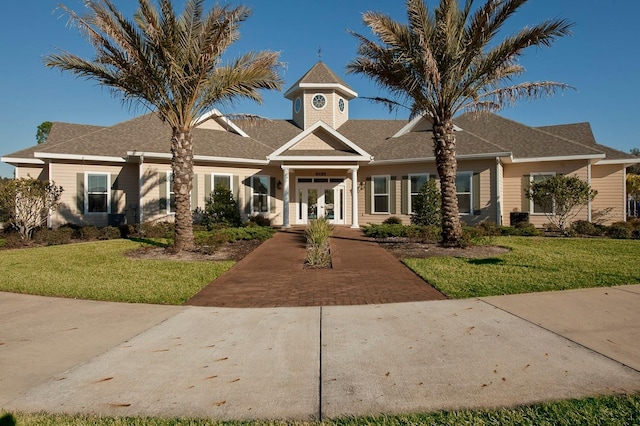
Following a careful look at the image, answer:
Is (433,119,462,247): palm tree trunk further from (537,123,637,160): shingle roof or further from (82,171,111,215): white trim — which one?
(82,171,111,215): white trim

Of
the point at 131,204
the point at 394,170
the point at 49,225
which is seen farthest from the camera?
the point at 394,170

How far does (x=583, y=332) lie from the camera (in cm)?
475

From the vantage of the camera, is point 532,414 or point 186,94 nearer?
point 532,414

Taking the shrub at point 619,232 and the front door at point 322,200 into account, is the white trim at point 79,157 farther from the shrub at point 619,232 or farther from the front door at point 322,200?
the shrub at point 619,232

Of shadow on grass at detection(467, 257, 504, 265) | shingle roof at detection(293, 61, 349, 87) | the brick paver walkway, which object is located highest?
shingle roof at detection(293, 61, 349, 87)

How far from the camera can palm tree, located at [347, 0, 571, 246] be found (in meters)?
11.2

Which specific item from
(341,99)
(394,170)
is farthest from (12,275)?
(341,99)

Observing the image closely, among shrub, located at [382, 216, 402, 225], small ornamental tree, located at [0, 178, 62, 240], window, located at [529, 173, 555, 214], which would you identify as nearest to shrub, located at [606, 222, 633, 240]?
window, located at [529, 173, 555, 214]

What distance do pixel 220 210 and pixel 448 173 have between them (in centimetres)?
938

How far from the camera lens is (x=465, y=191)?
18672 mm

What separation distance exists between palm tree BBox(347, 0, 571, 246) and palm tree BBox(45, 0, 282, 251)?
11.6 ft

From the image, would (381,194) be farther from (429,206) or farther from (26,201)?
(26,201)

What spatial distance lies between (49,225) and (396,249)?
14633 millimetres

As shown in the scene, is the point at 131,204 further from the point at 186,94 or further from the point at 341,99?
the point at 341,99
